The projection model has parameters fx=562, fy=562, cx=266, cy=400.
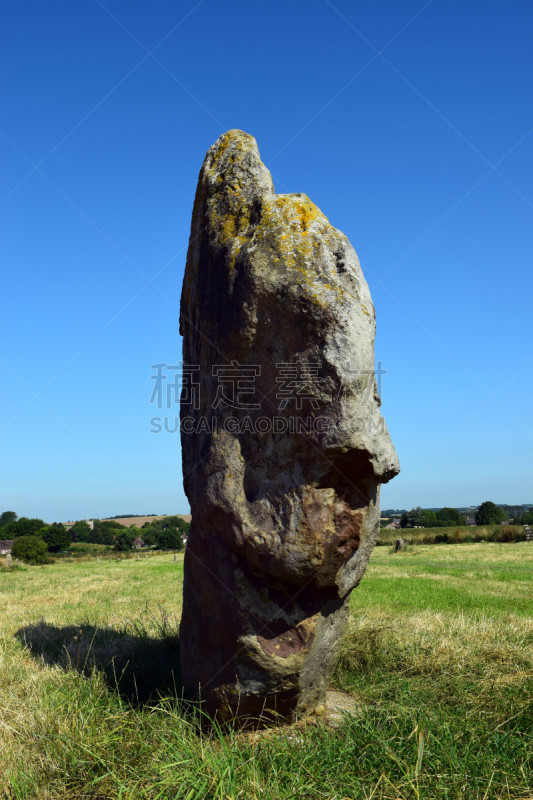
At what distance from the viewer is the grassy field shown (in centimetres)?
357

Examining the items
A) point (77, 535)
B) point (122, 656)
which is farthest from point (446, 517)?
point (122, 656)

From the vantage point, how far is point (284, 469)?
15.3ft

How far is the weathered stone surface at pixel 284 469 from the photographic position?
4492mm

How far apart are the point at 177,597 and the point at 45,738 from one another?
9915 millimetres

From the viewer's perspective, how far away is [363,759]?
3.80 m

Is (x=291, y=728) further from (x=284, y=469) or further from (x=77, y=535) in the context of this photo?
(x=77, y=535)

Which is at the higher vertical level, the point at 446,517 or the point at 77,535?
the point at 446,517

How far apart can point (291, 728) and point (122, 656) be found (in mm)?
2389

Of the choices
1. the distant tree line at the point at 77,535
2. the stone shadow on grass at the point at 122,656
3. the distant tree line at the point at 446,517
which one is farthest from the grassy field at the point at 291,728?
the distant tree line at the point at 446,517

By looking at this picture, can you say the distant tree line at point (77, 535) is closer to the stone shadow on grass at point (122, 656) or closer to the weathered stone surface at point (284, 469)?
the stone shadow on grass at point (122, 656)

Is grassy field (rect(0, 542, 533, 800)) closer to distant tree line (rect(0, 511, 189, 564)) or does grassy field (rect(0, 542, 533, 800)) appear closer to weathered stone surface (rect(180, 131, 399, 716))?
weathered stone surface (rect(180, 131, 399, 716))

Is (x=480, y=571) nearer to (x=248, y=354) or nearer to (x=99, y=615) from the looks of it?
(x=99, y=615)

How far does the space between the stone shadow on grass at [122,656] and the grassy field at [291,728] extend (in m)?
0.02

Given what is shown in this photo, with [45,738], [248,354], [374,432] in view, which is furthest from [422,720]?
[248,354]
